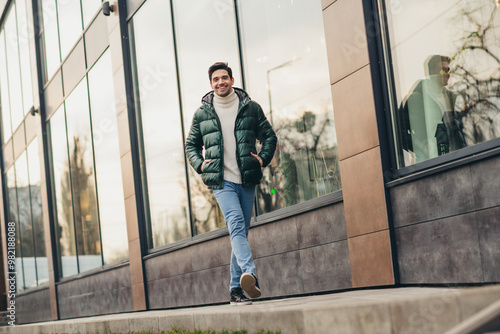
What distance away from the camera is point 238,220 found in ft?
20.1

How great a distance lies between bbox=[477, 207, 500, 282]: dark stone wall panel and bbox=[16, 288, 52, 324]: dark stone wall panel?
50.1ft

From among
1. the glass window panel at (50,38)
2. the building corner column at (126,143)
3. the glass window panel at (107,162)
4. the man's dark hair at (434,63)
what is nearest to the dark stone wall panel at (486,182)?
the man's dark hair at (434,63)

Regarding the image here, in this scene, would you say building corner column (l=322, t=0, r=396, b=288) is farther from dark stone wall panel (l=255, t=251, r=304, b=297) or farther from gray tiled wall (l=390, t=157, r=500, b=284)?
dark stone wall panel (l=255, t=251, r=304, b=297)

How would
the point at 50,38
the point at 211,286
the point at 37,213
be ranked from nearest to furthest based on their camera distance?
the point at 211,286 → the point at 50,38 → the point at 37,213

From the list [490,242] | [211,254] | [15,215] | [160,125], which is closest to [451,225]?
[490,242]

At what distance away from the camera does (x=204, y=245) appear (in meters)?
9.91

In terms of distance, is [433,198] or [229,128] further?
[229,128]

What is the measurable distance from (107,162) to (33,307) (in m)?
8.65

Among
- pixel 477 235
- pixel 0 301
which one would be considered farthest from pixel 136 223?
pixel 0 301

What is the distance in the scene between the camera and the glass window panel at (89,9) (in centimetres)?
1383

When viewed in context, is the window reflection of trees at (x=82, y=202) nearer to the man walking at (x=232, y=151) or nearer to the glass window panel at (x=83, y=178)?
the glass window panel at (x=83, y=178)

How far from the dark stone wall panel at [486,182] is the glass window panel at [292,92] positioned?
2.15 meters

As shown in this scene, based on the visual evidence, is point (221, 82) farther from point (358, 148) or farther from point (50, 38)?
point (50, 38)

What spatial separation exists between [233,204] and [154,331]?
1.52 m
